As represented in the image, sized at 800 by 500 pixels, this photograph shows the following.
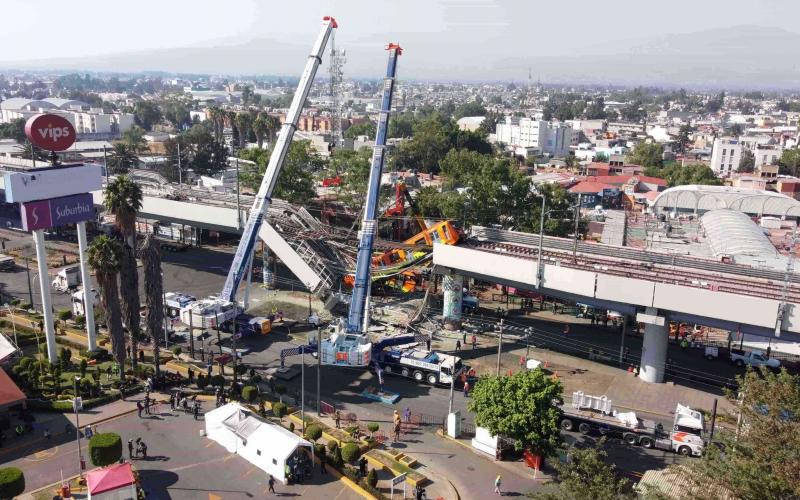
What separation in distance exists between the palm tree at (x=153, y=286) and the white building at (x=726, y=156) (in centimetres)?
16226

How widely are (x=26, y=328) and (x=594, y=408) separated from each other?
4793 centimetres

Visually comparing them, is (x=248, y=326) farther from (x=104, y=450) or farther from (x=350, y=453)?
(x=350, y=453)

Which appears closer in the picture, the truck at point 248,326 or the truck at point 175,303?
the truck at point 248,326

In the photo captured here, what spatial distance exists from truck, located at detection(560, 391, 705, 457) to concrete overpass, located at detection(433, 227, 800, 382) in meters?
7.43

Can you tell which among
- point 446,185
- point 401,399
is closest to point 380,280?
point 401,399

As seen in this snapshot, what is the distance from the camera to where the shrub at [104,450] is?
33.2 meters

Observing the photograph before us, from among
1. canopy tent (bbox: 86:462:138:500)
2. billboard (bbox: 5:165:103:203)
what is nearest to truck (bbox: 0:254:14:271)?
billboard (bbox: 5:165:103:203)

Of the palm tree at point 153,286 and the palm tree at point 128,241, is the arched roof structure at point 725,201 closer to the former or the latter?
the palm tree at point 153,286

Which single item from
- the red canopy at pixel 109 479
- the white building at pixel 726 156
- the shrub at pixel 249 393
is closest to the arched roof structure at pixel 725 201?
the white building at pixel 726 156

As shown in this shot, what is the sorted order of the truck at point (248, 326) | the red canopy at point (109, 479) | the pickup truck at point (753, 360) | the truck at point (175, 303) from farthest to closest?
1. the truck at point (175, 303)
2. the truck at point (248, 326)
3. the pickup truck at point (753, 360)
4. the red canopy at point (109, 479)

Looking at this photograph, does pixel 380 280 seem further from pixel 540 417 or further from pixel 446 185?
pixel 446 185

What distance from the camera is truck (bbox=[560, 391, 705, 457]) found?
1512 inches

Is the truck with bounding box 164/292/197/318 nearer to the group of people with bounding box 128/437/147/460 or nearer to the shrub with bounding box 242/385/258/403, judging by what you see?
the shrub with bounding box 242/385/258/403

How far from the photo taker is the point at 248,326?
184 feet
